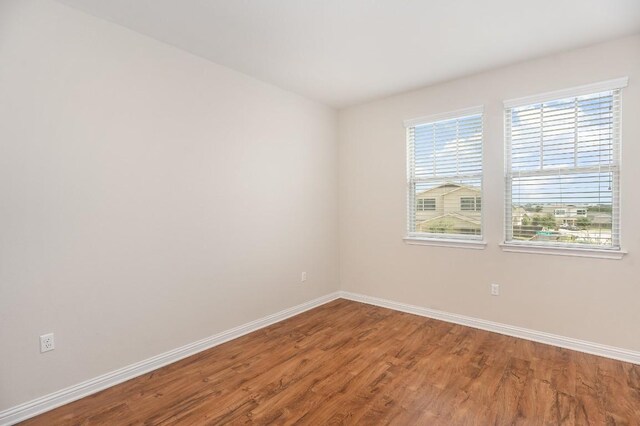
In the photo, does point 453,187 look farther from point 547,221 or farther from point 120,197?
point 120,197

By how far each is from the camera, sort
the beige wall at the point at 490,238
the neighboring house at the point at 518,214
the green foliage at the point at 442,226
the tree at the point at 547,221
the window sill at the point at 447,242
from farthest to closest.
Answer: the green foliage at the point at 442,226
the window sill at the point at 447,242
the neighboring house at the point at 518,214
the tree at the point at 547,221
the beige wall at the point at 490,238

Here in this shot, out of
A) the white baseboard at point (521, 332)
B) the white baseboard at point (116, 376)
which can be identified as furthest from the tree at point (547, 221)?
the white baseboard at point (116, 376)

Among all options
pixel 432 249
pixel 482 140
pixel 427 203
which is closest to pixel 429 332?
pixel 432 249

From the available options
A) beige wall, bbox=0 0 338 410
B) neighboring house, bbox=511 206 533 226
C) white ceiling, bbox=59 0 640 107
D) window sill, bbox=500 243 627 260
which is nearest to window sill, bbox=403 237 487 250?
window sill, bbox=500 243 627 260

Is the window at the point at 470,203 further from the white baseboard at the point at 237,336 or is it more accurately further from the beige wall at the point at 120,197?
the beige wall at the point at 120,197

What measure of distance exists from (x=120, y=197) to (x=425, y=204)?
3139mm

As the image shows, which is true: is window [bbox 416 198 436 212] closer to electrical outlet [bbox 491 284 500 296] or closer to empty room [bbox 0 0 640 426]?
empty room [bbox 0 0 640 426]

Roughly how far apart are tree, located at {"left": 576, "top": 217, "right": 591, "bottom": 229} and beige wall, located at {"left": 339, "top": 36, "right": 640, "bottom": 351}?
0.23 metres

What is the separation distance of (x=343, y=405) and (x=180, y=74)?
289cm

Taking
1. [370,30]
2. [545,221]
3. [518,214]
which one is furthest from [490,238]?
[370,30]

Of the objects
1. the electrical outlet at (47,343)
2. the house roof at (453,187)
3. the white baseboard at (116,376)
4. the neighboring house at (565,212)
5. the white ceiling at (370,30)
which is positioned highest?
the white ceiling at (370,30)

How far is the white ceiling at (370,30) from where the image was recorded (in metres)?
2.22

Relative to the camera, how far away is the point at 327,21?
2402 millimetres

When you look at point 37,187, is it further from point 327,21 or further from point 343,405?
point 343,405
